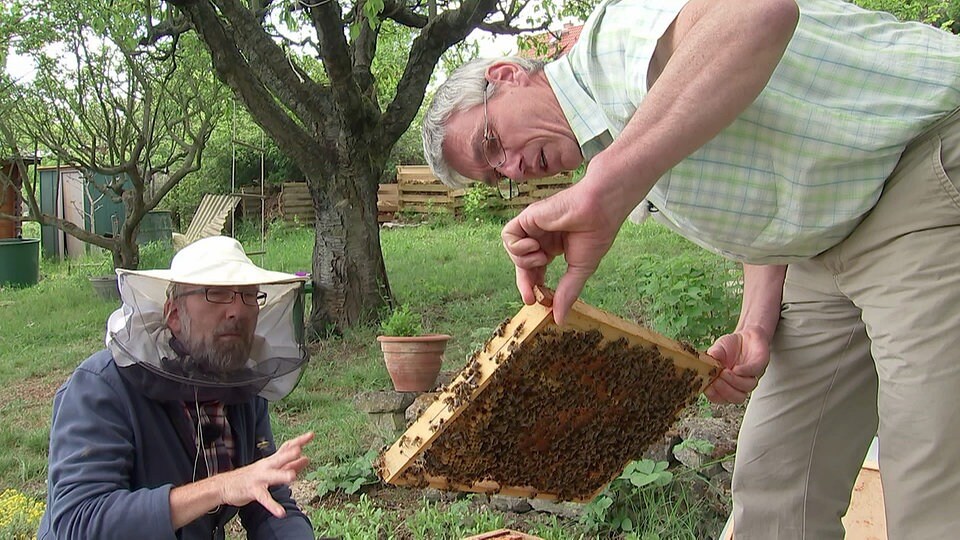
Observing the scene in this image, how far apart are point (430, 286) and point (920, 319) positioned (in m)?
7.64

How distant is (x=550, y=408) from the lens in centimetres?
196

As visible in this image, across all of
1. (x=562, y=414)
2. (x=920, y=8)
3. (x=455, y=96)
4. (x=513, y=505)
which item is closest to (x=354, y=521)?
(x=513, y=505)

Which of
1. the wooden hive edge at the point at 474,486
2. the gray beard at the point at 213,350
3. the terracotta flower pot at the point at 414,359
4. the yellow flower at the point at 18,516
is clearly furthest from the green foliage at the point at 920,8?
the yellow flower at the point at 18,516

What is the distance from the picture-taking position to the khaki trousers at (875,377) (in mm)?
1555

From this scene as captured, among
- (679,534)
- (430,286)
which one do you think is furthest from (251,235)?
(679,534)

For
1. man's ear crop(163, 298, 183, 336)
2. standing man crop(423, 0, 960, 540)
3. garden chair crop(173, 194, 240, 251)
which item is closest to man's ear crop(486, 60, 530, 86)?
standing man crop(423, 0, 960, 540)

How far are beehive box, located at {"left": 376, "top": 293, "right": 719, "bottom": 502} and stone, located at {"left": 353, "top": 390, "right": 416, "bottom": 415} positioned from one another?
259cm

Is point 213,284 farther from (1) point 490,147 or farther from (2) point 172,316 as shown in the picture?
(1) point 490,147

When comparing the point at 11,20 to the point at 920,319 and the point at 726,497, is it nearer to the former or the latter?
the point at 726,497

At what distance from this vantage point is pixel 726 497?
345 cm

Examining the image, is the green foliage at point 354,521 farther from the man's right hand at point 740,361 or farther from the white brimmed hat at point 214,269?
the man's right hand at point 740,361

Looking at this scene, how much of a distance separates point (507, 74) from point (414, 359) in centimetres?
327

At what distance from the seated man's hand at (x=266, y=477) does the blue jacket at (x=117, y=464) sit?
196 millimetres

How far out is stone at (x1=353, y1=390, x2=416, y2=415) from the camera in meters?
4.79
